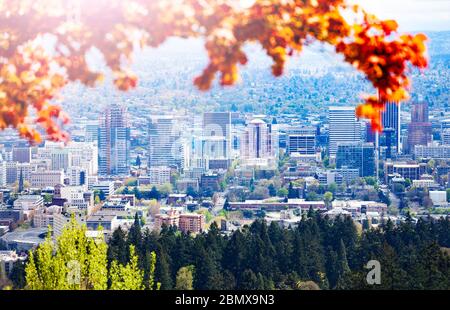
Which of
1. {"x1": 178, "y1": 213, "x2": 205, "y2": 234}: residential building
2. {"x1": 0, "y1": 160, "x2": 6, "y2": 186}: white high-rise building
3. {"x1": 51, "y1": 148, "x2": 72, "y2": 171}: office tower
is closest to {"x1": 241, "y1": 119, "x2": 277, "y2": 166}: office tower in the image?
{"x1": 178, "y1": 213, "x2": 205, "y2": 234}: residential building

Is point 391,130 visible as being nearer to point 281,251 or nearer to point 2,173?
point 281,251

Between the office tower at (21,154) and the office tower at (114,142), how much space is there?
0.89m

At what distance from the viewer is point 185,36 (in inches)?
101

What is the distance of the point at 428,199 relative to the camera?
11.5 meters

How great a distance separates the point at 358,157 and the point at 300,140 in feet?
2.47

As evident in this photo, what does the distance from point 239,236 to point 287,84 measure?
165 cm

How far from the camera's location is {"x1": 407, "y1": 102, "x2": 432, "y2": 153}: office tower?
1055cm

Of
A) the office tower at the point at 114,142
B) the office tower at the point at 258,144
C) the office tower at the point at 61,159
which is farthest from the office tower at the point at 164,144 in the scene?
the office tower at the point at 61,159

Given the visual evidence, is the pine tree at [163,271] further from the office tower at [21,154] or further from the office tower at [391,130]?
the office tower at [391,130]

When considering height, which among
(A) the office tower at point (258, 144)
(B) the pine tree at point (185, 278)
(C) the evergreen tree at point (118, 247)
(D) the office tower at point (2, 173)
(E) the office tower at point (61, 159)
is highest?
(A) the office tower at point (258, 144)

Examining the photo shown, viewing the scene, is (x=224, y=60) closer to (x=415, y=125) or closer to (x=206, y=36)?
(x=206, y=36)

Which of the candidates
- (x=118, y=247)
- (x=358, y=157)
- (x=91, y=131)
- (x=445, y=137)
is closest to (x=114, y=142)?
(x=91, y=131)

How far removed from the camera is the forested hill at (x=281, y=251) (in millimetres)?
8414
